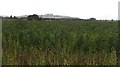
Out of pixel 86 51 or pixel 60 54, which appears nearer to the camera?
pixel 60 54

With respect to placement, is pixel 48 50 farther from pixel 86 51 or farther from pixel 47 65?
pixel 47 65

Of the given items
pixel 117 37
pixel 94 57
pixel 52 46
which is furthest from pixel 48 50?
pixel 117 37

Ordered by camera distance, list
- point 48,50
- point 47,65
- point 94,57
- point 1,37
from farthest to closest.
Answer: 1. point 1,37
2. point 48,50
3. point 94,57
4. point 47,65

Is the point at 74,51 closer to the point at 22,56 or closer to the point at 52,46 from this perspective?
the point at 52,46

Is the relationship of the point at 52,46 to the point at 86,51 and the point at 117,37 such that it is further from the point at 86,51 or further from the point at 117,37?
the point at 117,37

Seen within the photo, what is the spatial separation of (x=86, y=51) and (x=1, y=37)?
3.47 m

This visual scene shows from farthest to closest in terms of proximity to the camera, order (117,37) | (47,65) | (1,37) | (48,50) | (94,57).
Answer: (1,37)
(117,37)
(48,50)
(94,57)
(47,65)

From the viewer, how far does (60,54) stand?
710 cm

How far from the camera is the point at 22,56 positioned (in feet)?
23.9

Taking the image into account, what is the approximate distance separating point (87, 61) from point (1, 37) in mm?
4384

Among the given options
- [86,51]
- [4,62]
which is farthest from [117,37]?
[4,62]

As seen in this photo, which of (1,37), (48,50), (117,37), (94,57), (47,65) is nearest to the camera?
(47,65)

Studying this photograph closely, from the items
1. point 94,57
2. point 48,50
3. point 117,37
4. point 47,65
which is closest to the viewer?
point 47,65

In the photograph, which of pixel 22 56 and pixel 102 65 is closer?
pixel 102 65
